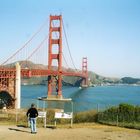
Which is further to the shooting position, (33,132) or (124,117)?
(124,117)

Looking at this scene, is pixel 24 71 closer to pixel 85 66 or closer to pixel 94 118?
pixel 94 118

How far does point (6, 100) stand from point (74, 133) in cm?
3482

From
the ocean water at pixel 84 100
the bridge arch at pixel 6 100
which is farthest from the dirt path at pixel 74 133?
the bridge arch at pixel 6 100

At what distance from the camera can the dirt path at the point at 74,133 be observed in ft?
53.9

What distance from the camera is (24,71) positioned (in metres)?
55.2

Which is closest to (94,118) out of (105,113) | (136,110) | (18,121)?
(105,113)

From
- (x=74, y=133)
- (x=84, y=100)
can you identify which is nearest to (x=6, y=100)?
(x=84, y=100)

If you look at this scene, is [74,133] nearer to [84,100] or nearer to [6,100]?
[6,100]

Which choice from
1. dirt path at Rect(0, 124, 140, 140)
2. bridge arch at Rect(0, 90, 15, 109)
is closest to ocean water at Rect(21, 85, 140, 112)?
bridge arch at Rect(0, 90, 15, 109)

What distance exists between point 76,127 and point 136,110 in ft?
11.3

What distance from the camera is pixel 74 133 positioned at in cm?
→ 1742

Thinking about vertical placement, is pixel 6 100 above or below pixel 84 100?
above

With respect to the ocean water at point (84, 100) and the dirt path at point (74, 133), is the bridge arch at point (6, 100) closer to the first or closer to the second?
the ocean water at point (84, 100)

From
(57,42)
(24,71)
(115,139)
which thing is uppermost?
(57,42)
